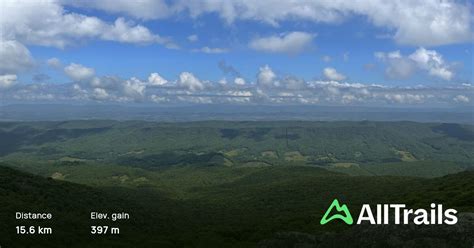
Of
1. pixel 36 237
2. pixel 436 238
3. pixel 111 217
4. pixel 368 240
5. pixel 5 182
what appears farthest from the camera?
pixel 5 182

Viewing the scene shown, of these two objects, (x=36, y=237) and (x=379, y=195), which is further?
(x=379, y=195)

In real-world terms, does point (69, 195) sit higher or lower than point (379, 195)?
higher

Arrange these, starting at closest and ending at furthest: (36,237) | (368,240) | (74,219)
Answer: (368,240), (36,237), (74,219)

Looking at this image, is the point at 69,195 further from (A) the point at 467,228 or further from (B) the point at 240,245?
(A) the point at 467,228

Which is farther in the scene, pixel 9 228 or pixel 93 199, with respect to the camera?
pixel 93 199

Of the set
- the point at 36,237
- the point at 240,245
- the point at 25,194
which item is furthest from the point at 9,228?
the point at 25,194

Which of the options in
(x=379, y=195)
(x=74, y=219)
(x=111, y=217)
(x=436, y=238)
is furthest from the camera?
(x=379, y=195)

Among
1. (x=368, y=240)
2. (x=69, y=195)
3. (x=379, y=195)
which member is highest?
(x=368, y=240)

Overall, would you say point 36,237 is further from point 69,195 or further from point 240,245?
point 69,195

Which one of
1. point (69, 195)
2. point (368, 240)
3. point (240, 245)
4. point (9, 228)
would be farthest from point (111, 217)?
point (368, 240)

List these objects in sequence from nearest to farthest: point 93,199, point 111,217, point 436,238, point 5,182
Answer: point 436,238 < point 111,217 < point 5,182 < point 93,199
